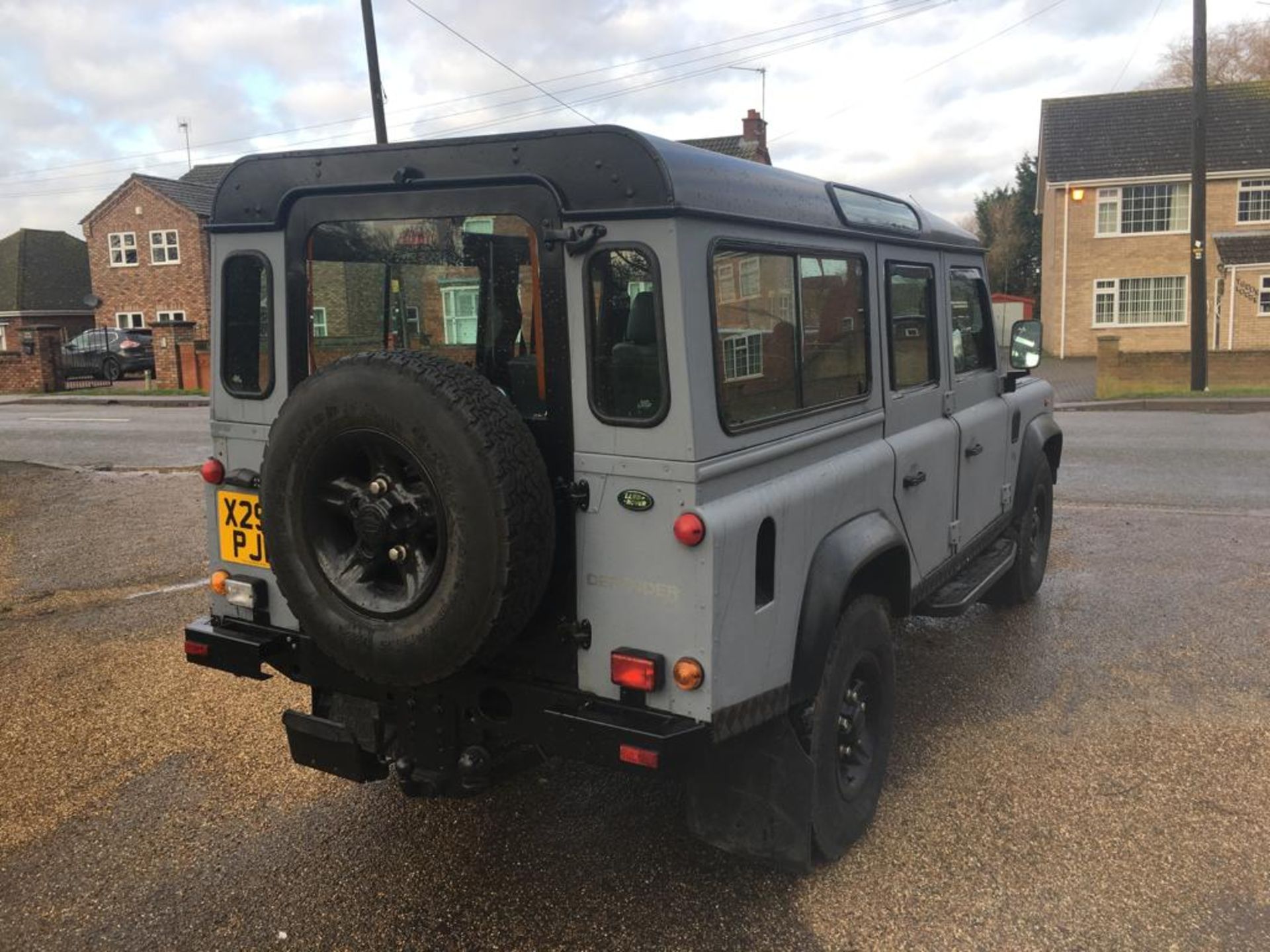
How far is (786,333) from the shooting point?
307 centimetres

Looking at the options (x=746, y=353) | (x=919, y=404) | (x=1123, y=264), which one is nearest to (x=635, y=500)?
(x=746, y=353)

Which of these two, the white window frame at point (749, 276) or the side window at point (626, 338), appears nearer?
the side window at point (626, 338)

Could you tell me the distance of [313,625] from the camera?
9.53 ft

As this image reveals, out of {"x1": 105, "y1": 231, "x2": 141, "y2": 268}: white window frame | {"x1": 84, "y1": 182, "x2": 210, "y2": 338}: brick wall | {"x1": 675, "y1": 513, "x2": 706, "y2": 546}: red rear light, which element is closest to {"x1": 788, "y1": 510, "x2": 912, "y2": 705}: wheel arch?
{"x1": 675, "y1": 513, "x2": 706, "y2": 546}: red rear light

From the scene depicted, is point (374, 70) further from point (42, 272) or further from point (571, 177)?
point (42, 272)

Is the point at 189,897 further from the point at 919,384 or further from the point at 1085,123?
the point at 1085,123

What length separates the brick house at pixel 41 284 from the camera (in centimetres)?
4441

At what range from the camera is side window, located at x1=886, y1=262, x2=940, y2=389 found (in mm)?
3896

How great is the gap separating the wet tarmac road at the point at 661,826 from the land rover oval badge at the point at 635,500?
4.22ft

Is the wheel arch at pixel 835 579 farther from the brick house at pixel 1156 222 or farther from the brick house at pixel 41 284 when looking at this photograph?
the brick house at pixel 41 284

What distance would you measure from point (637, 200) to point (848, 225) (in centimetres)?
118

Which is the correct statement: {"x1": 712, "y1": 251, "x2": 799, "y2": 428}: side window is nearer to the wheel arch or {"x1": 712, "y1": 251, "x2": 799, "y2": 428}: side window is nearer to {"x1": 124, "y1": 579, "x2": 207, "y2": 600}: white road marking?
the wheel arch

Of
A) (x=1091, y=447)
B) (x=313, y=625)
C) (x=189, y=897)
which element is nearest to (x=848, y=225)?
(x=313, y=625)

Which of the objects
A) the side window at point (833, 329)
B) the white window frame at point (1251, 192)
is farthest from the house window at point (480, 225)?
the white window frame at point (1251, 192)
